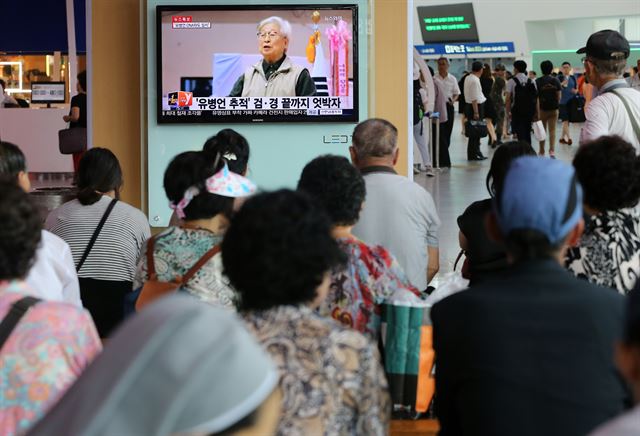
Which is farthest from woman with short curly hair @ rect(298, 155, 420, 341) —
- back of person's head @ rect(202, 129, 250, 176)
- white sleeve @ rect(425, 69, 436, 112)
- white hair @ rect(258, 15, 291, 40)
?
white sleeve @ rect(425, 69, 436, 112)

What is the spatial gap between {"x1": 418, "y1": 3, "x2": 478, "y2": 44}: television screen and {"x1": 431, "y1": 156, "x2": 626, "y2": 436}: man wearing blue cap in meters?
36.5

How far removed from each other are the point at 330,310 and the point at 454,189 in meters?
10.3

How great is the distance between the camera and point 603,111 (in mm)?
4793

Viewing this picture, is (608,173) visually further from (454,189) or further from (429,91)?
(429,91)

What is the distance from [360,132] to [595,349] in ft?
8.12

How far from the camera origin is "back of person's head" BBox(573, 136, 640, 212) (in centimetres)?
319

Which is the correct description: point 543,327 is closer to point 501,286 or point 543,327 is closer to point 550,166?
point 501,286

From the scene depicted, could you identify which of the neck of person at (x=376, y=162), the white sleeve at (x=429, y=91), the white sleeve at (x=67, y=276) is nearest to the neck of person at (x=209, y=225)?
the white sleeve at (x=67, y=276)

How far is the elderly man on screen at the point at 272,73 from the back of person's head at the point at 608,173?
5.43m

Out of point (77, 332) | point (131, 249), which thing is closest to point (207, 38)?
point (131, 249)

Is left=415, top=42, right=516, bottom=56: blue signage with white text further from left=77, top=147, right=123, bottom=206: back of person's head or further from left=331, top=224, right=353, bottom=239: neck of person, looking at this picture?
left=331, top=224, right=353, bottom=239: neck of person

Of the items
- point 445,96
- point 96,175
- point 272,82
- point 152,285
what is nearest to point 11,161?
point 96,175

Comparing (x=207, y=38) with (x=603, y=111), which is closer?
(x=603, y=111)

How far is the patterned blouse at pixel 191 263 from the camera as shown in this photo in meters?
3.32
